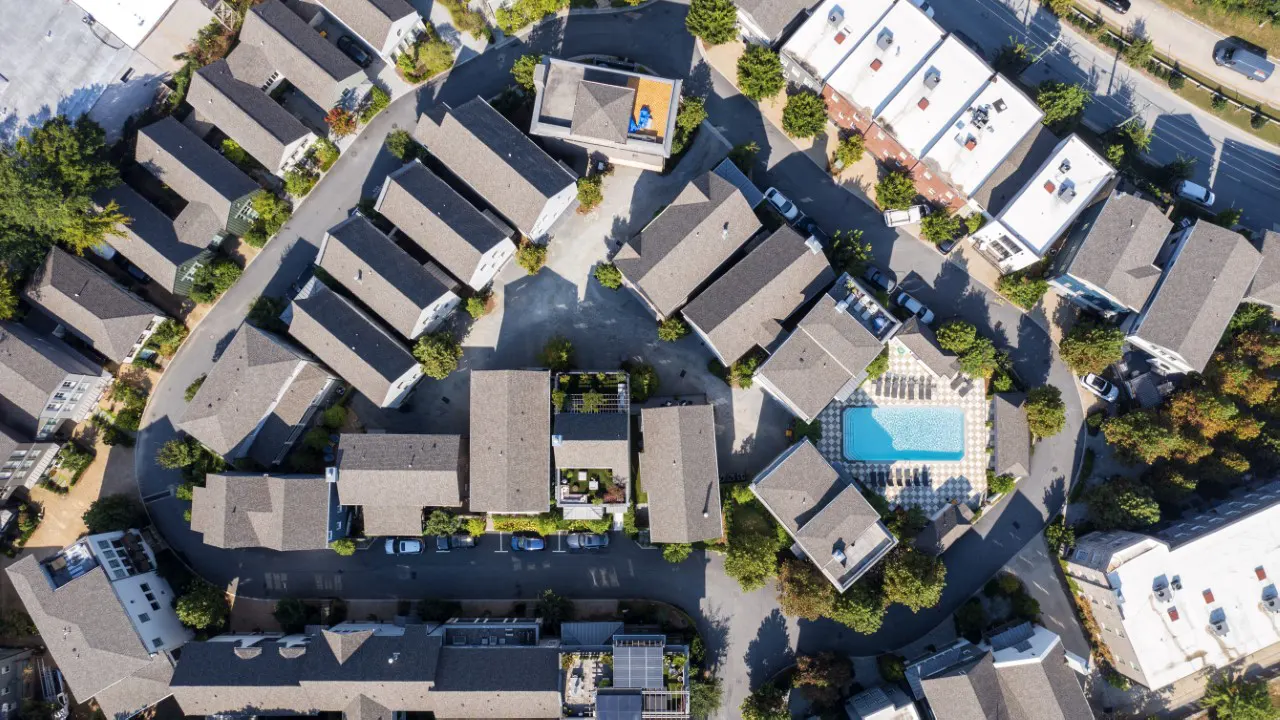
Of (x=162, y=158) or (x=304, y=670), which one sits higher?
(x=162, y=158)

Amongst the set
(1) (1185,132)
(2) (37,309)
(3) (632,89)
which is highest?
(2) (37,309)

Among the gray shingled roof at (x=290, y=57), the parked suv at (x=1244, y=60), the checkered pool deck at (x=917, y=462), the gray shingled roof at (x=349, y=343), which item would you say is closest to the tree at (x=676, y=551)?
the checkered pool deck at (x=917, y=462)

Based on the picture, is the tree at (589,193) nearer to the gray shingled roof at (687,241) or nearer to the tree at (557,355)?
the gray shingled roof at (687,241)

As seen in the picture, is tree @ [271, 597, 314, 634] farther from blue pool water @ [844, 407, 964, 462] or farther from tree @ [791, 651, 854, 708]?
blue pool water @ [844, 407, 964, 462]

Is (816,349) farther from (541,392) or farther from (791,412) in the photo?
(541,392)

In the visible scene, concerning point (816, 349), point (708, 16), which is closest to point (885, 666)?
point (816, 349)

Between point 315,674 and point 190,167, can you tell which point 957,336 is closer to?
point 315,674
